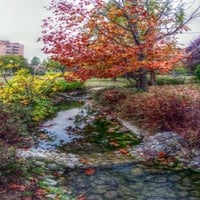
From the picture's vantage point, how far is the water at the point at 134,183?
14.9ft

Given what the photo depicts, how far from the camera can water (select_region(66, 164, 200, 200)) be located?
4.53 metres

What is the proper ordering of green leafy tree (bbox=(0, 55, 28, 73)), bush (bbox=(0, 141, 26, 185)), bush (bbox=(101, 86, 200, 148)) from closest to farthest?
1. bush (bbox=(0, 141, 26, 185))
2. bush (bbox=(101, 86, 200, 148))
3. green leafy tree (bbox=(0, 55, 28, 73))

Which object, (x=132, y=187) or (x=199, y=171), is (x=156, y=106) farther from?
(x=132, y=187)

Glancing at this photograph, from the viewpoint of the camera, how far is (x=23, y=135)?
6.95 meters

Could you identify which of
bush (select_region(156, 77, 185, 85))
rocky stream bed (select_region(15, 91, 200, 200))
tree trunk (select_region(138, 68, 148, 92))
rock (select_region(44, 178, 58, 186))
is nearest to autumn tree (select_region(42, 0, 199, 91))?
tree trunk (select_region(138, 68, 148, 92))

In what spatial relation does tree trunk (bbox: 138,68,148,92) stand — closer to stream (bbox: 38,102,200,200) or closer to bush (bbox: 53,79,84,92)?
bush (bbox: 53,79,84,92)

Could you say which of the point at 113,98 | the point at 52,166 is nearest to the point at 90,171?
the point at 52,166

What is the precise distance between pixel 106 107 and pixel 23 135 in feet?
16.4

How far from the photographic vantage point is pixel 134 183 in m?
4.93

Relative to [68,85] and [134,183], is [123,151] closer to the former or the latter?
[134,183]

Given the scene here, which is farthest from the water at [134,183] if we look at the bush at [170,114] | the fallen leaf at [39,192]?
the bush at [170,114]

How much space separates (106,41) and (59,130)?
139 inches

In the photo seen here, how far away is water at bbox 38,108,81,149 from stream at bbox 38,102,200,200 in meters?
1.71

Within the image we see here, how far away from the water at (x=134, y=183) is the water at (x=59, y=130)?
6.27 feet
